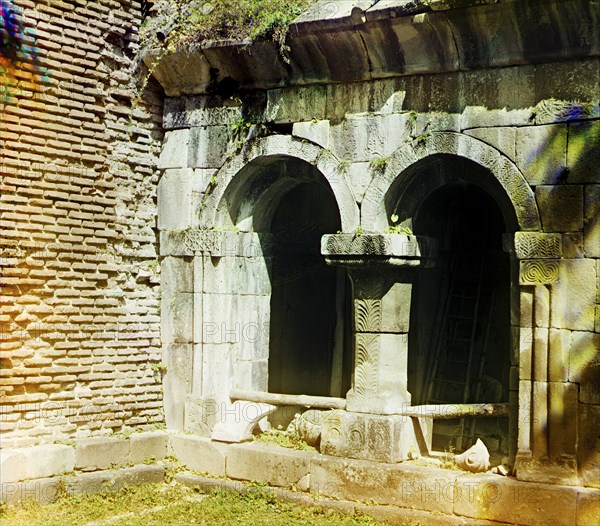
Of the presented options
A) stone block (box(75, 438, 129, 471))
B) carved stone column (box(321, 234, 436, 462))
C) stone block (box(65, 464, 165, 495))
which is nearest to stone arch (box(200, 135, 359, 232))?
carved stone column (box(321, 234, 436, 462))

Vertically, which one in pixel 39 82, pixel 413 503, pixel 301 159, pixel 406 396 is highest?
pixel 39 82

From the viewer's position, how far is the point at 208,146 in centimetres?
949

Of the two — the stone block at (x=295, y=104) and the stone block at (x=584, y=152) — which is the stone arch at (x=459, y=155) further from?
the stone block at (x=295, y=104)

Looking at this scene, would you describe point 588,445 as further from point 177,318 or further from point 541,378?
point 177,318

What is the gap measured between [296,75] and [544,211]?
2.92 metres

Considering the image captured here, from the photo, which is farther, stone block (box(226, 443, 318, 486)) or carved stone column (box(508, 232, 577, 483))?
stone block (box(226, 443, 318, 486))

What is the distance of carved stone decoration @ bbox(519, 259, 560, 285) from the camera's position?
7.55m

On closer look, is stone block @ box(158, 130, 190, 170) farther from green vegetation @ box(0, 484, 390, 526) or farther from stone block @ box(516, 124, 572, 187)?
stone block @ box(516, 124, 572, 187)

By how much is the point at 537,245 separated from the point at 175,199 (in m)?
3.98

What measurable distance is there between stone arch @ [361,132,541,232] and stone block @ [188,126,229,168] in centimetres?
182

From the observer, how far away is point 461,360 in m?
9.91

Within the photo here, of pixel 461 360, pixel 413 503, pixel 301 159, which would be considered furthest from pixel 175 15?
pixel 413 503

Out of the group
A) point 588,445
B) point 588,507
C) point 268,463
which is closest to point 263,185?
point 268,463

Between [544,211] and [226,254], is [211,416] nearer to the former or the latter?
[226,254]
